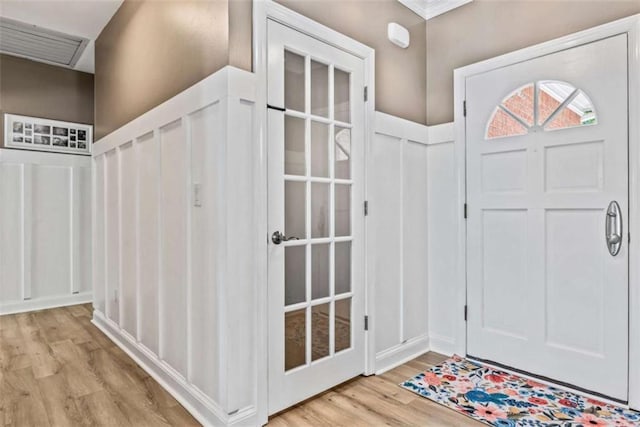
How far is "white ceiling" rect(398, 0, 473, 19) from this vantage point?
290cm

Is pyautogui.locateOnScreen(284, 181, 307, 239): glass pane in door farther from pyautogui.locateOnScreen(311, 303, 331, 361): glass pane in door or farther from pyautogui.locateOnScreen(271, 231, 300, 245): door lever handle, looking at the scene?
pyautogui.locateOnScreen(311, 303, 331, 361): glass pane in door

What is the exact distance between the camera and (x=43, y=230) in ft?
14.3

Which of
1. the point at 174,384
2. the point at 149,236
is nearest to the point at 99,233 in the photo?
the point at 149,236

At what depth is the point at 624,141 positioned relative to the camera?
2145 millimetres

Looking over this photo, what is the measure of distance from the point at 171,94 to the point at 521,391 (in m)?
2.82

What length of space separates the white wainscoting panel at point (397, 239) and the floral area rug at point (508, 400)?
32 cm

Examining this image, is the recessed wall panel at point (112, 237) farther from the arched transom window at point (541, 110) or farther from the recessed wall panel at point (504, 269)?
the arched transom window at point (541, 110)

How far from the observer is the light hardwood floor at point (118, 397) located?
204 centimetres

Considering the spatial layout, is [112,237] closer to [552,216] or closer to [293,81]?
[293,81]

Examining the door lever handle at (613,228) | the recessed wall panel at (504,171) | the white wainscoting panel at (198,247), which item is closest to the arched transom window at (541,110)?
the recessed wall panel at (504,171)

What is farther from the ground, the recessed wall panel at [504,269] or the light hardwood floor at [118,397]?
the recessed wall panel at [504,269]

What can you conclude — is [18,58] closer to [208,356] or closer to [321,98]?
[321,98]

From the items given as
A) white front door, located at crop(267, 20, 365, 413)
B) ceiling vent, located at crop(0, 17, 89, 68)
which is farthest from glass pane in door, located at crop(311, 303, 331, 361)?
ceiling vent, located at crop(0, 17, 89, 68)

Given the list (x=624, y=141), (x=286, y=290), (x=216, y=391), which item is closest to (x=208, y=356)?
(x=216, y=391)
